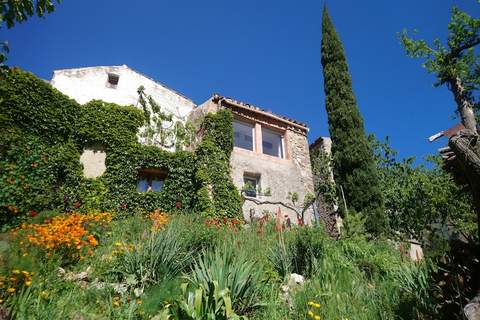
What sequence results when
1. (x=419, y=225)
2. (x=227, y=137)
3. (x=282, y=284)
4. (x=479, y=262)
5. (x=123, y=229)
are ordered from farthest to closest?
(x=419, y=225)
(x=227, y=137)
(x=123, y=229)
(x=282, y=284)
(x=479, y=262)

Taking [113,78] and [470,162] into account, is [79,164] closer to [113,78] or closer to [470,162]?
[113,78]

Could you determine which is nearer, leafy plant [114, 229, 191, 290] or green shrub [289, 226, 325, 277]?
leafy plant [114, 229, 191, 290]

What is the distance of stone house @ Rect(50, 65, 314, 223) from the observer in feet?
42.2

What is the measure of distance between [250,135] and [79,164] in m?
7.36

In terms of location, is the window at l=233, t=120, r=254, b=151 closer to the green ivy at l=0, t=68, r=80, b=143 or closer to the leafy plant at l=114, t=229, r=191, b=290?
the green ivy at l=0, t=68, r=80, b=143

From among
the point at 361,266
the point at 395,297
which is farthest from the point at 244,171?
the point at 395,297

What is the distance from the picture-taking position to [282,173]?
544 inches

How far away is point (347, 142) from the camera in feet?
38.8

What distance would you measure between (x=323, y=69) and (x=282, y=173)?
17.3 ft

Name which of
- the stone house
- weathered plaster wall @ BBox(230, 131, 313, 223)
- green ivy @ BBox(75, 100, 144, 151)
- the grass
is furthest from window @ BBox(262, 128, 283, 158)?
the grass

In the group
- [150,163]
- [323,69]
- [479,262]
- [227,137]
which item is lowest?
[479,262]

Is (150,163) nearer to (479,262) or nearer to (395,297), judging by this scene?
(395,297)

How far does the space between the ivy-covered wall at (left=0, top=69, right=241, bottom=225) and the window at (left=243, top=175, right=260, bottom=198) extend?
2.79 feet

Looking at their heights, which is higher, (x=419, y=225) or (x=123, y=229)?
(x=419, y=225)
